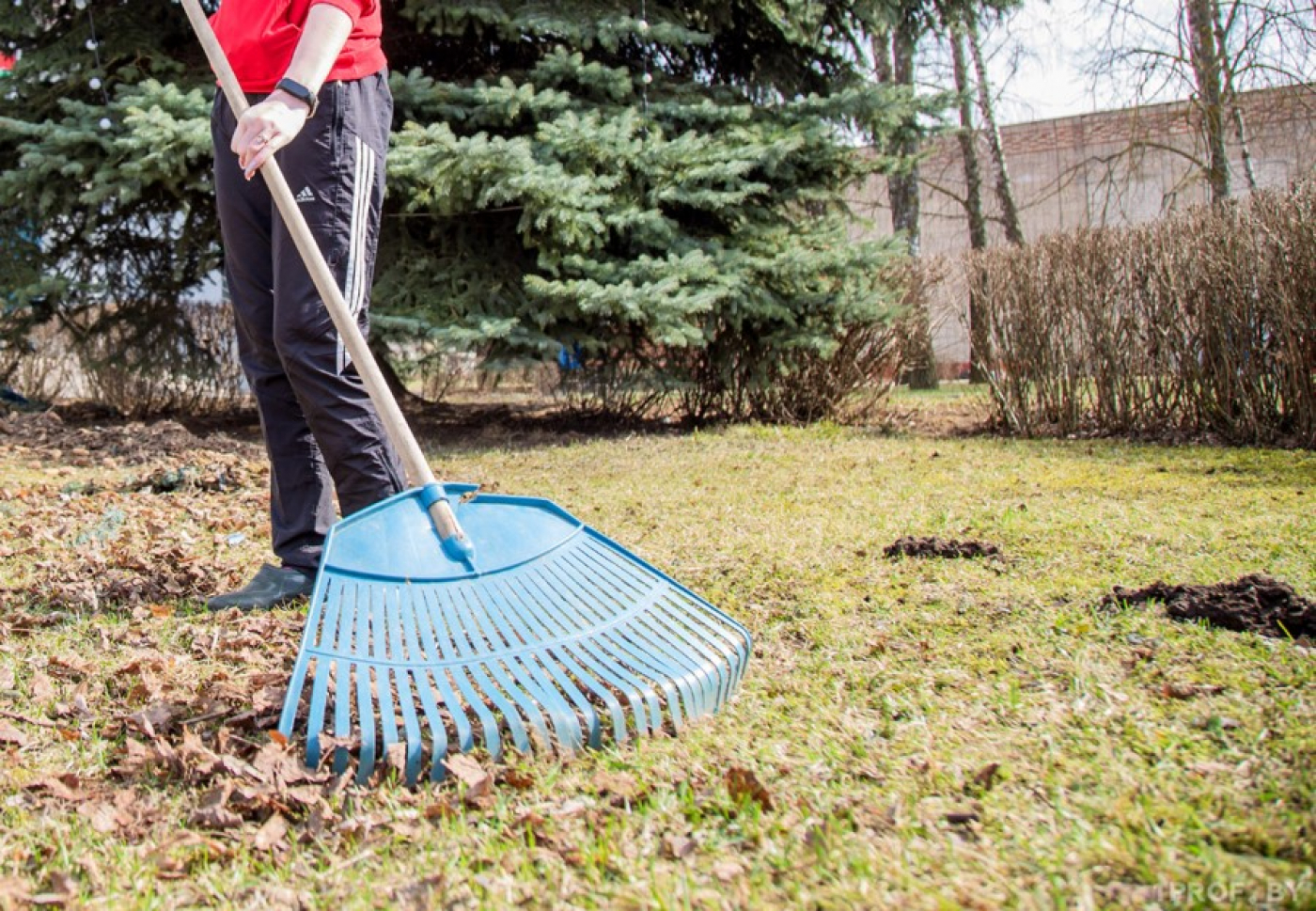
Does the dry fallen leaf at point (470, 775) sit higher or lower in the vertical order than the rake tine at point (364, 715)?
lower

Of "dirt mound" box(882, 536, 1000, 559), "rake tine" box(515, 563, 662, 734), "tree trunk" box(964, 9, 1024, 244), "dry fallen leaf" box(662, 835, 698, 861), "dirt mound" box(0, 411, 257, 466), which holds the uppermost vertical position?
"tree trunk" box(964, 9, 1024, 244)

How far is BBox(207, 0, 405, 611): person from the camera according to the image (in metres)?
2.59

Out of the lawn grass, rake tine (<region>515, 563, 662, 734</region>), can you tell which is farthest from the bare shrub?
rake tine (<region>515, 563, 662, 734</region>)

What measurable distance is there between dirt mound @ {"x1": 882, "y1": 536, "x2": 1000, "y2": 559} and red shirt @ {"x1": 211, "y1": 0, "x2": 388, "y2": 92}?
208cm

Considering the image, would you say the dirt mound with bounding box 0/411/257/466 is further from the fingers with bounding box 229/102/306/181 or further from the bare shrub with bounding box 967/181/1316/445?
the bare shrub with bounding box 967/181/1316/445

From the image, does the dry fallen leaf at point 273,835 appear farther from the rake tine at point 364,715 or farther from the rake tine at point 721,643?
the rake tine at point 721,643

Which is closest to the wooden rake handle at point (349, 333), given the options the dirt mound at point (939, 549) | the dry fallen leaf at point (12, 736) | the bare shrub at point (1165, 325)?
the dry fallen leaf at point (12, 736)

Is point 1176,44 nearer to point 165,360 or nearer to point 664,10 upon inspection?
point 664,10

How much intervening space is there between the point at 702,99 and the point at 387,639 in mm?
6002

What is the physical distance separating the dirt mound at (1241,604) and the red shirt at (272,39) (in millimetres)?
2319

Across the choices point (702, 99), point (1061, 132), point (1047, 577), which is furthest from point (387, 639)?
point (1061, 132)

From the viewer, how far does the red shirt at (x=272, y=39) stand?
8.61 feet

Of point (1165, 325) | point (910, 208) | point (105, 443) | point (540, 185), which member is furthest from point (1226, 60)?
point (105, 443)

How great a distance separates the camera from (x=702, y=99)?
285 inches
